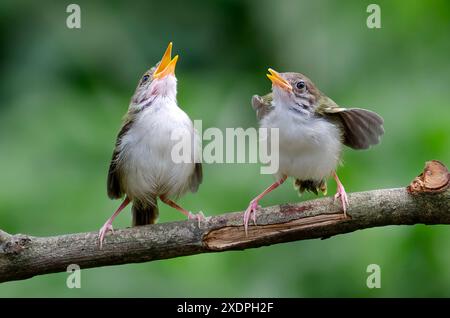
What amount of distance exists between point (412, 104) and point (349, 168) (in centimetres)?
60

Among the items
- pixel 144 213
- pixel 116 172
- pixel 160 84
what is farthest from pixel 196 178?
pixel 160 84

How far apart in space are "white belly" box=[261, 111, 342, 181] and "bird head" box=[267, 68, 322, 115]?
62mm

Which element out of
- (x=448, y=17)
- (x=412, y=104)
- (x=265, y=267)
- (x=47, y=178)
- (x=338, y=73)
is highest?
(x=448, y=17)

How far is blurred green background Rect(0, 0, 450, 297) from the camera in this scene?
4910 millimetres

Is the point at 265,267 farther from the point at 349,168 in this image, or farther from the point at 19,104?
the point at 19,104

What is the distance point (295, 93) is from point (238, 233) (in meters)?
0.95

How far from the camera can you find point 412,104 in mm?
5172

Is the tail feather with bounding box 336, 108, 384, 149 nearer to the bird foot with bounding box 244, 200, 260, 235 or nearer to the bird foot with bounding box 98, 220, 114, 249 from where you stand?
the bird foot with bounding box 244, 200, 260, 235

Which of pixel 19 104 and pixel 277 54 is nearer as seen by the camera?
pixel 19 104

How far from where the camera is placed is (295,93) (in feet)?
15.3

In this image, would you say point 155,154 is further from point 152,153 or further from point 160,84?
point 160,84

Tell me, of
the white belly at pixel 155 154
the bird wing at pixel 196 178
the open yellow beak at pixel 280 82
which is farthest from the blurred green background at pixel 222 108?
the open yellow beak at pixel 280 82

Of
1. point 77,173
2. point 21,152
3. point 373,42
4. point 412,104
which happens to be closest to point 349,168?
point 412,104

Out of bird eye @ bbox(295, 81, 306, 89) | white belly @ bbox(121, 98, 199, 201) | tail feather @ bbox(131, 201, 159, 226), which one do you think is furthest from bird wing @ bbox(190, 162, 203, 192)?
bird eye @ bbox(295, 81, 306, 89)
